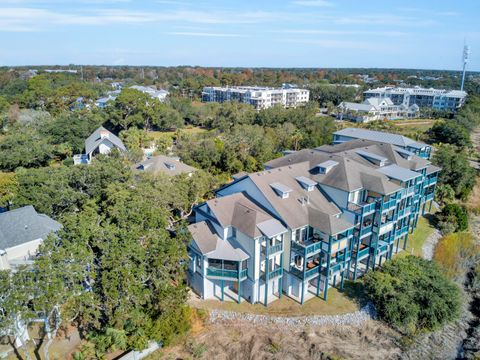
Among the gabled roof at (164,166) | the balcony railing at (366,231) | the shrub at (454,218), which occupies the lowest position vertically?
the shrub at (454,218)

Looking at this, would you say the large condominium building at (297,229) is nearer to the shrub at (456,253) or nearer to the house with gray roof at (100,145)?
the shrub at (456,253)

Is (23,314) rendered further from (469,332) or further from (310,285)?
(469,332)

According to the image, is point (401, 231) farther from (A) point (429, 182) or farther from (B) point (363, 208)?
(A) point (429, 182)

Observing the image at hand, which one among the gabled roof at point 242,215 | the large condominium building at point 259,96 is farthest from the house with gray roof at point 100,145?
the large condominium building at point 259,96

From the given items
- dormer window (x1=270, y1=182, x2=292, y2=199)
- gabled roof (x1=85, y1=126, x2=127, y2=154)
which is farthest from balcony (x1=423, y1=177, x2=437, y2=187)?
gabled roof (x1=85, y1=126, x2=127, y2=154)

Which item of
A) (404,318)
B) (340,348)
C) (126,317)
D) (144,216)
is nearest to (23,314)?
(126,317)

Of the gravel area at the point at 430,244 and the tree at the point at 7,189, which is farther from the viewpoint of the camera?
the gravel area at the point at 430,244

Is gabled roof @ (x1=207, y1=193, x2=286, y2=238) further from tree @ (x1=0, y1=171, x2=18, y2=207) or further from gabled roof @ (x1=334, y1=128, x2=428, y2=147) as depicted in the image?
gabled roof @ (x1=334, y1=128, x2=428, y2=147)
